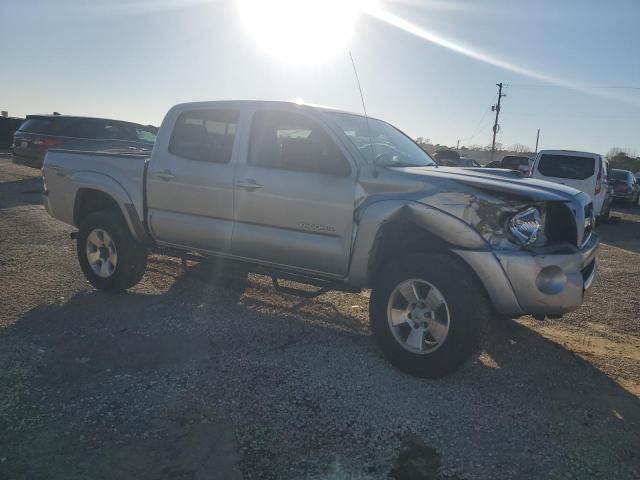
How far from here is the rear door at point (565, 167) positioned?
1230cm

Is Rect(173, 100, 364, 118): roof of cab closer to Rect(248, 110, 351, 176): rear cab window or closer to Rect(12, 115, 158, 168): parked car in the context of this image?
Rect(248, 110, 351, 176): rear cab window

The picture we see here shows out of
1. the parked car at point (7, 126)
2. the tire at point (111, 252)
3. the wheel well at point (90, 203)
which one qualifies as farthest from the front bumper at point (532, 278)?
the parked car at point (7, 126)

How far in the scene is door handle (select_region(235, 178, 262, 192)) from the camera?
15.4 ft

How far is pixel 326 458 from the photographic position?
114 inches

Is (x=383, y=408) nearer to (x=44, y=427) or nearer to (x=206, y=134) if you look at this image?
(x=44, y=427)

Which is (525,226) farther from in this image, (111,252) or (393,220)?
(111,252)

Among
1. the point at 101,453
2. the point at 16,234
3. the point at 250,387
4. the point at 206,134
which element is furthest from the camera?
the point at 16,234

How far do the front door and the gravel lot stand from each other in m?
0.74

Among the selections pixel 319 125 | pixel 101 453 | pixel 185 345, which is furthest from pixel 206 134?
pixel 101 453

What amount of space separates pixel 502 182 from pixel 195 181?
2.75 metres

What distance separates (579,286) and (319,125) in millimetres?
2344

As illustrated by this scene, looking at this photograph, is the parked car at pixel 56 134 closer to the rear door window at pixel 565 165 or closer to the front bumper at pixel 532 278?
the rear door window at pixel 565 165

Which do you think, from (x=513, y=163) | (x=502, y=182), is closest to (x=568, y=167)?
(x=502, y=182)

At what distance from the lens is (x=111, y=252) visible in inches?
224
